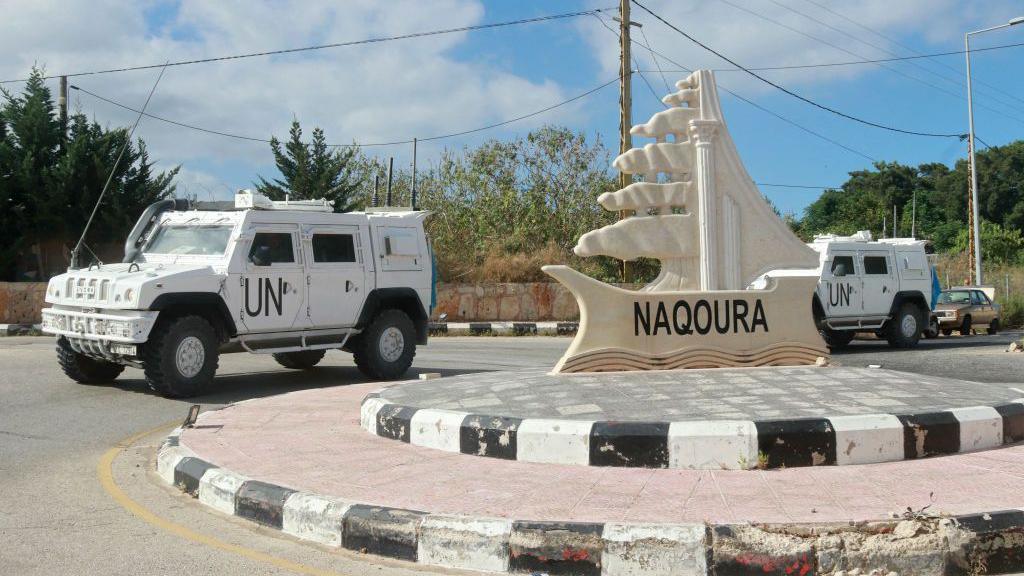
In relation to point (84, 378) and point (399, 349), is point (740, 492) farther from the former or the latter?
point (84, 378)

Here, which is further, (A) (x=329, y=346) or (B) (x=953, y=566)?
(A) (x=329, y=346)

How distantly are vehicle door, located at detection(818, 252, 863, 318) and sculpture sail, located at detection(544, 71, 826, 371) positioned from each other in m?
8.05

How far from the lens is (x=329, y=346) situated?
11.5 m

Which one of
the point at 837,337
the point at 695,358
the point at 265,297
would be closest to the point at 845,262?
the point at 837,337

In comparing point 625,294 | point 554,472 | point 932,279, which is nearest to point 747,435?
point 554,472

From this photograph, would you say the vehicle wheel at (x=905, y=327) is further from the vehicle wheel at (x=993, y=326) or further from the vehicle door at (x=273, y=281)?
the vehicle door at (x=273, y=281)

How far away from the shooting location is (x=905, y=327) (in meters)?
17.8

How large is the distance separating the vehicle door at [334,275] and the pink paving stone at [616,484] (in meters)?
5.07

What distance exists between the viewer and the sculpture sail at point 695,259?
26.3ft

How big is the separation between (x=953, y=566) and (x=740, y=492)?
1071 mm

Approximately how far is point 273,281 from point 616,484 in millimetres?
6998

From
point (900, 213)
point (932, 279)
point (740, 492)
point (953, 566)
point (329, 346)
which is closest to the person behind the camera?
point (953, 566)

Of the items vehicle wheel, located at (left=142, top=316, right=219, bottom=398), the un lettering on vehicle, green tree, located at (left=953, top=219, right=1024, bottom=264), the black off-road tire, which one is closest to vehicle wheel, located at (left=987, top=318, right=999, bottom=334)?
the black off-road tire

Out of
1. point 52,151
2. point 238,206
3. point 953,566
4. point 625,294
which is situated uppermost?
point 52,151
